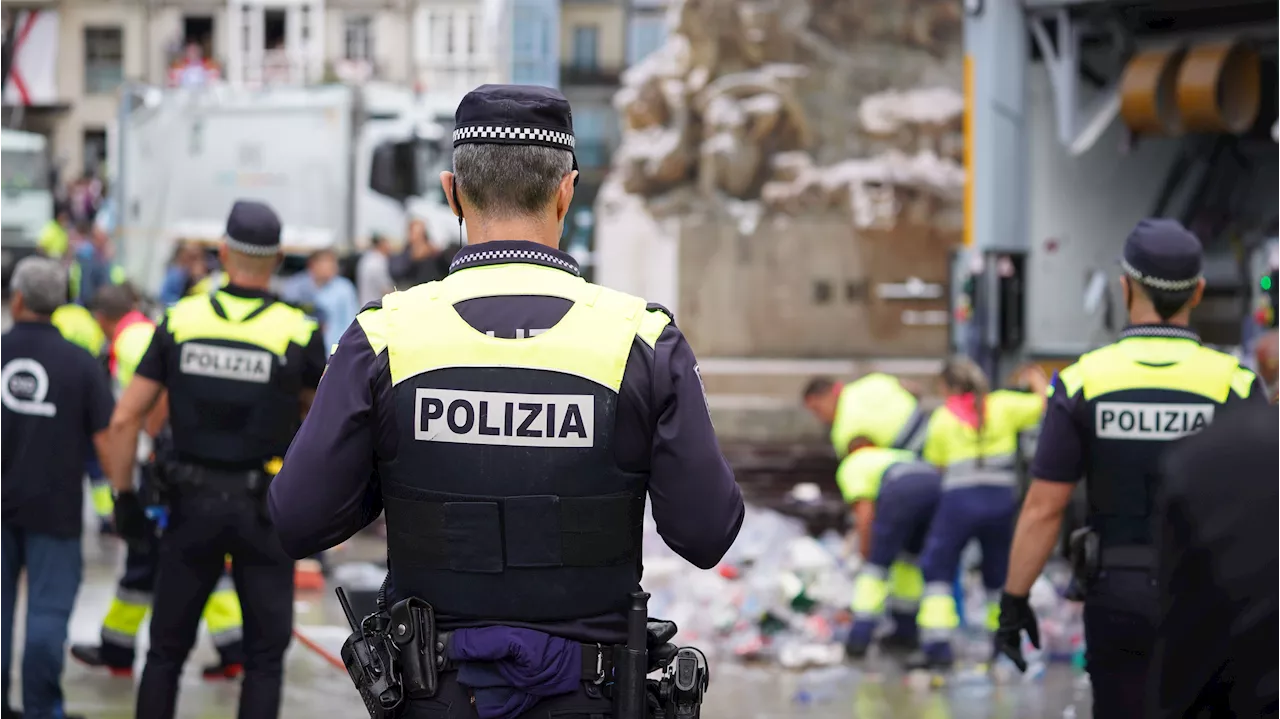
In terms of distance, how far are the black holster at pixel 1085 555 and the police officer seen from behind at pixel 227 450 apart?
229 cm

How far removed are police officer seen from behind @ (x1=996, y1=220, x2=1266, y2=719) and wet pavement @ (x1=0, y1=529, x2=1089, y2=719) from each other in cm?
297

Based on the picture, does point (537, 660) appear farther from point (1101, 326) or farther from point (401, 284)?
point (401, 284)

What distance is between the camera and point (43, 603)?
6086mm

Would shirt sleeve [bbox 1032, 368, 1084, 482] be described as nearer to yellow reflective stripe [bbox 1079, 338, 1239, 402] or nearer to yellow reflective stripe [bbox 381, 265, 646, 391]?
yellow reflective stripe [bbox 1079, 338, 1239, 402]

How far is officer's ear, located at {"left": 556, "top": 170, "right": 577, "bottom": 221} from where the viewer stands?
3.20 metres

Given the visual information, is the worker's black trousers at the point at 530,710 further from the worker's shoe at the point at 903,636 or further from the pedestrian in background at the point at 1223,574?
the worker's shoe at the point at 903,636

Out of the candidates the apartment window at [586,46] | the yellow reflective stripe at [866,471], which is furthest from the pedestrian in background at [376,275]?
the apartment window at [586,46]

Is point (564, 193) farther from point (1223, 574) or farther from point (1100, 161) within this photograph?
point (1100, 161)

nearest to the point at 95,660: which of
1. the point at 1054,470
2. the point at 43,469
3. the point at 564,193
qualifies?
the point at 43,469

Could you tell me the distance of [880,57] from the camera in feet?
50.2

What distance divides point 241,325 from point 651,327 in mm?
2678

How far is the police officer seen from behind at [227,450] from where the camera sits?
17.8ft

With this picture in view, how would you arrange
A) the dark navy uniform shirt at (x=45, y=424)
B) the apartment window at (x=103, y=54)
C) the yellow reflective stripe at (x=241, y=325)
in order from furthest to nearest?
1. the apartment window at (x=103, y=54)
2. the dark navy uniform shirt at (x=45, y=424)
3. the yellow reflective stripe at (x=241, y=325)

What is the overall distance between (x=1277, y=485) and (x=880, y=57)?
1349 centimetres
